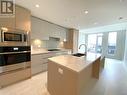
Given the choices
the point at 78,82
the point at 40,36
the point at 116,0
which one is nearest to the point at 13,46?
the point at 40,36

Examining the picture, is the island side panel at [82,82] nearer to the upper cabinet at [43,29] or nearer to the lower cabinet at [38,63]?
the lower cabinet at [38,63]

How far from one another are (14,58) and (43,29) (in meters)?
2.05

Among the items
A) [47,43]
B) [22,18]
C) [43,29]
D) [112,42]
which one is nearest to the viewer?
[22,18]

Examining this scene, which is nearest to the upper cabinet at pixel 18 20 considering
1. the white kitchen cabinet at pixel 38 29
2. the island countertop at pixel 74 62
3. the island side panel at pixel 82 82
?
the white kitchen cabinet at pixel 38 29

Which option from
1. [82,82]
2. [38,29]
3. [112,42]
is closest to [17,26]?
[38,29]

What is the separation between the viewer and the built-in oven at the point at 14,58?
250 centimetres

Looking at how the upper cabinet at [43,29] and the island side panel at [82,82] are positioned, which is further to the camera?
the upper cabinet at [43,29]

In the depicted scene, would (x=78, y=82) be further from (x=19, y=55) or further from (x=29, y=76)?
(x=29, y=76)

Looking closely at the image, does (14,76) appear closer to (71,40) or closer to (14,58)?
(14,58)

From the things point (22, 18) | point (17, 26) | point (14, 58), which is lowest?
point (14, 58)

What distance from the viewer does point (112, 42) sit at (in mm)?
8438

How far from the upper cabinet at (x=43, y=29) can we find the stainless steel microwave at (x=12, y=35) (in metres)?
0.83

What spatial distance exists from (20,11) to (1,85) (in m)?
2.28

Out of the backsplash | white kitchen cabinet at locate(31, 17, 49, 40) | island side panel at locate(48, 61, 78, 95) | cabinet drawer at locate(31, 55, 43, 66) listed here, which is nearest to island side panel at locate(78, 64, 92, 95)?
island side panel at locate(48, 61, 78, 95)
